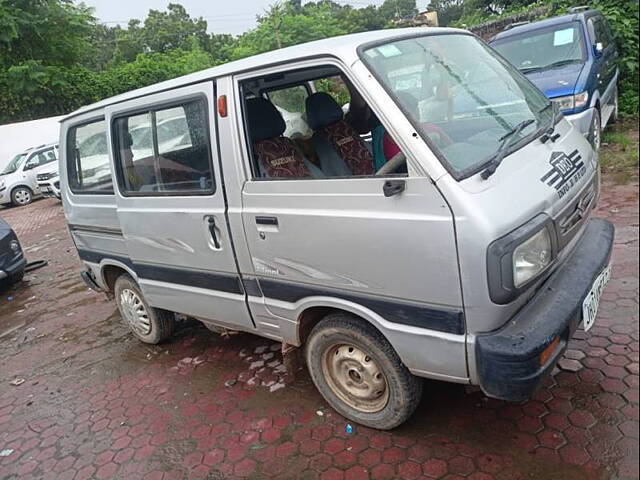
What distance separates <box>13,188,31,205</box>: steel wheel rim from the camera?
15883 millimetres

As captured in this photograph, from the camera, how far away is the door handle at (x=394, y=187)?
2.25m

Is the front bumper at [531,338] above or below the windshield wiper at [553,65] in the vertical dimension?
below

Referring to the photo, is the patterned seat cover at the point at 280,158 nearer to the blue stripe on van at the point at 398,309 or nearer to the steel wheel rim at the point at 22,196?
the blue stripe on van at the point at 398,309

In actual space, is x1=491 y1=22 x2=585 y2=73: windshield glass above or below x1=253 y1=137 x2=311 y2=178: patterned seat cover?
above

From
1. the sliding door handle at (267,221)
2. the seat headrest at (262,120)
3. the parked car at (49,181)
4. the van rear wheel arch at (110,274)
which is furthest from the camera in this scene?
the parked car at (49,181)

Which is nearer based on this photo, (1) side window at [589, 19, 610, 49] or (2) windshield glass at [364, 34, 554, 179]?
(2) windshield glass at [364, 34, 554, 179]

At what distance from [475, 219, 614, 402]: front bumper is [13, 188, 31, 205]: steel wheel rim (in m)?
17.2

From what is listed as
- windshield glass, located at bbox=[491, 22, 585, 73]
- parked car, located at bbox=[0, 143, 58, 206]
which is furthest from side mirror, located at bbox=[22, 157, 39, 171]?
windshield glass, located at bbox=[491, 22, 585, 73]

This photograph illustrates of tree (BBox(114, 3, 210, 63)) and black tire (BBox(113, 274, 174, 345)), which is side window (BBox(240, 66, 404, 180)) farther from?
tree (BBox(114, 3, 210, 63))

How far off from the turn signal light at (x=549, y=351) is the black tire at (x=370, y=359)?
0.71 metres

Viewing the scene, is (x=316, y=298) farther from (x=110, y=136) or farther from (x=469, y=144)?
(x=110, y=136)

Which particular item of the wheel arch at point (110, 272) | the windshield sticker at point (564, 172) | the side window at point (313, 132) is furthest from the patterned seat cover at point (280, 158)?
the wheel arch at point (110, 272)

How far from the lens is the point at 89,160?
420 centimetres

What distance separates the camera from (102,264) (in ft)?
14.5
